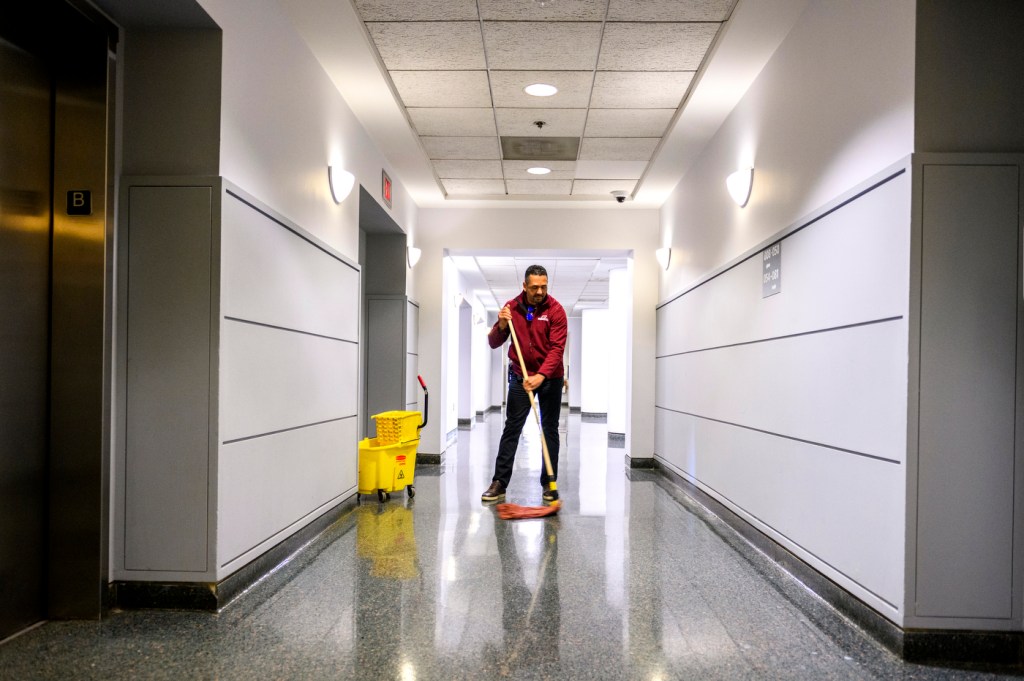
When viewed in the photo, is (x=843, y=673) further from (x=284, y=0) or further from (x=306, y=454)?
(x=284, y=0)

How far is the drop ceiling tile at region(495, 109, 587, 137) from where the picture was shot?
4730 millimetres

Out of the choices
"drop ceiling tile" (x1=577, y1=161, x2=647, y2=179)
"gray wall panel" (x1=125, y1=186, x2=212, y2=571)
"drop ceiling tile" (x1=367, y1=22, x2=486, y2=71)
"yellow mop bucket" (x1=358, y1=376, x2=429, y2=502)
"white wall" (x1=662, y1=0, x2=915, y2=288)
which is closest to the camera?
Result: "white wall" (x1=662, y1=0, x2=915, y2=288)

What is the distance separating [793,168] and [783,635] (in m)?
2.07

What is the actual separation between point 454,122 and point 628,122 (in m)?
1.20

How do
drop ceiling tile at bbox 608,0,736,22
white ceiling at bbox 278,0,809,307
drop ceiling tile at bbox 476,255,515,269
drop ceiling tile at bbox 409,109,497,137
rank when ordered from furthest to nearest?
drop ceiling tile at bbox 476,255,515,269 < drop ceiling tile at bbox 409,109,497,137 < white ceiling at bbox 278,0,809,307 < drop ceiling tile at bbox 608,0,736,22

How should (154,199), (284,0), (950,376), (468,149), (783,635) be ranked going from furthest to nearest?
(468,149)
(284,0)
(154,199)
(783,635)
(950,376)

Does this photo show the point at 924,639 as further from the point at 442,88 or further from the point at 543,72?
the point at 442,88

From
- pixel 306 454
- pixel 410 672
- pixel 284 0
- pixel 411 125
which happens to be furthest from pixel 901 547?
pixel 411 125

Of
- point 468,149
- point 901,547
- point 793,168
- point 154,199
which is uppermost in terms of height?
point 468,149

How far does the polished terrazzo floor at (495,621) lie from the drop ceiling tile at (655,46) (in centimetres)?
259

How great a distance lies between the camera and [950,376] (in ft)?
7.23

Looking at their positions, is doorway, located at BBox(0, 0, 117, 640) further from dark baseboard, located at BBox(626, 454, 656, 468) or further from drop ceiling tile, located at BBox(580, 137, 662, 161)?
dark baseboard, located at BBox(626, 454, 656, 468)

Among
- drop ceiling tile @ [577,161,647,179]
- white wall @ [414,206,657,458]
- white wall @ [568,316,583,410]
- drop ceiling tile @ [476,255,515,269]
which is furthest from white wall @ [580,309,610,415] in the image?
drop ceiling tile @ [577,161,647,179]

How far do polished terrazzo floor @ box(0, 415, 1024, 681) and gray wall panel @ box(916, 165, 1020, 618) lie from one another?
0.94ft
